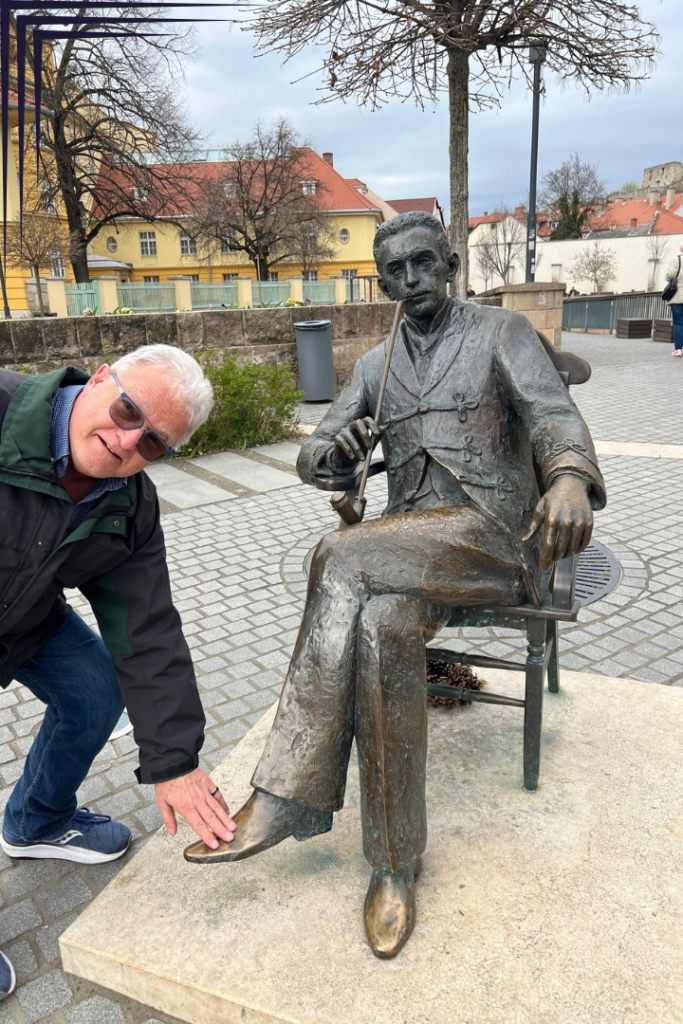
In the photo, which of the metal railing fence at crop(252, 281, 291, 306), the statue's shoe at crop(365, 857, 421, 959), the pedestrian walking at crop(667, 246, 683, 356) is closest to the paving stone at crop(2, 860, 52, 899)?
the statue's shoe at crop(365, 857, 421, 959)

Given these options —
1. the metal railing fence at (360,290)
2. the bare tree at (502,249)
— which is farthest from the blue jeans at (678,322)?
the bare tree at (502,249)

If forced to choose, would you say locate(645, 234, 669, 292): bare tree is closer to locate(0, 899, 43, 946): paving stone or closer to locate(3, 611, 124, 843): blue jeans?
locate(3, 611, 124, 843): blue jeans

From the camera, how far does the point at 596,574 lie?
4.81 m

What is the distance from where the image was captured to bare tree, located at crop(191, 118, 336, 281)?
1390 inches

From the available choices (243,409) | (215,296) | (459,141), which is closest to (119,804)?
(243,409)

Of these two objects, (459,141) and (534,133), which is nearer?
(459,141)

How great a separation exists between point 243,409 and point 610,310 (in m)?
19.8

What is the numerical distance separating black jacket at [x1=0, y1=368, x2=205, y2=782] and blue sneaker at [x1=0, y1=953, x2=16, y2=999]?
638 mm

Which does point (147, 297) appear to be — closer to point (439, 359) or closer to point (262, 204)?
point (439, 359)

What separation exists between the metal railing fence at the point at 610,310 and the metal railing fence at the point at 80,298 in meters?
17.1

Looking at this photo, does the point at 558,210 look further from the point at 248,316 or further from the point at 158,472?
the point at 158,472

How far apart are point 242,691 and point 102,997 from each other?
162 cm

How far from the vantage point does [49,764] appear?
7.79 ft

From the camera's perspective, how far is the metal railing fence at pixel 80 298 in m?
11.6
